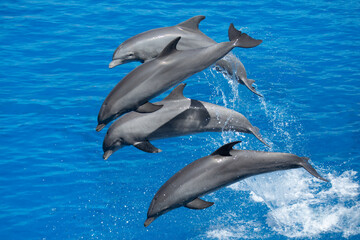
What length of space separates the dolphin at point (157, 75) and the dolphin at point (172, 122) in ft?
2.28

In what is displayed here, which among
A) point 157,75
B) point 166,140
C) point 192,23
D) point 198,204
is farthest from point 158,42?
point 166,140

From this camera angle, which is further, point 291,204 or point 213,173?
point 291,204

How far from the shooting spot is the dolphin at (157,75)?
601cm

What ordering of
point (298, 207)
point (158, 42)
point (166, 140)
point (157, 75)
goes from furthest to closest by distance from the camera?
point (166, 140)
point (298, 207)
point (158, 42)
point (157, 75)

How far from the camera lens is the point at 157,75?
6.06 metres

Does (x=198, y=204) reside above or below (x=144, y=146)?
below

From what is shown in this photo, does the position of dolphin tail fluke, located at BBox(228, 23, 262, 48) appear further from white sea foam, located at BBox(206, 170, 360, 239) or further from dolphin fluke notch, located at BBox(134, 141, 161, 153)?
white sea foam, located at BBox(206, 170, 360, 239)

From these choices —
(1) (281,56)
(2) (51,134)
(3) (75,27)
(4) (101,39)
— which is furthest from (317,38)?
(2) (51,134)

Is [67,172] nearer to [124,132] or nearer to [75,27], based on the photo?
[124,132]

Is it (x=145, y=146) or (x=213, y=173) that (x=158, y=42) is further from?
(x=213, y=173)

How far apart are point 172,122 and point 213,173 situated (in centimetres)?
118

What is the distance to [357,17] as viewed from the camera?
17141 millimetres

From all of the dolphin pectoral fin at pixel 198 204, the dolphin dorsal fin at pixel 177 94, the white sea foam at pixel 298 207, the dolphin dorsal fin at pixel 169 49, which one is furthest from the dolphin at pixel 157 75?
the white sea foam at pixel 298 207

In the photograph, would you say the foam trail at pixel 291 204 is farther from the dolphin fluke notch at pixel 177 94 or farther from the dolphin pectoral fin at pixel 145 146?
the dolphin pectoral fin at pixel 145 146
